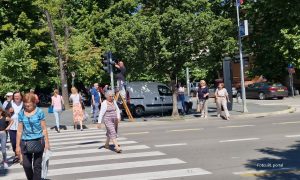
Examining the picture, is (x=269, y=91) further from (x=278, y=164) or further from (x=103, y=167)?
(x=103, y=167)

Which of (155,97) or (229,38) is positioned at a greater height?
(229,38)

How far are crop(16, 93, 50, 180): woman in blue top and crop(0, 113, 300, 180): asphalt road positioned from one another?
5.30 feet

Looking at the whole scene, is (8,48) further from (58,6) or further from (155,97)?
(155,97)

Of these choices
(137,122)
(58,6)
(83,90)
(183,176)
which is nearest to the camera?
(183,176)

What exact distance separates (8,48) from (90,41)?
776 centimetres

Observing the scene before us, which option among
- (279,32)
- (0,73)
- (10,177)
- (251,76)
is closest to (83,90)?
(0,73)

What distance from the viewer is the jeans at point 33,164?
6.99m

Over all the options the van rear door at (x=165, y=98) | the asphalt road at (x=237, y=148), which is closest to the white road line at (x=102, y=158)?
the asphalt road at (x=237, y=148)

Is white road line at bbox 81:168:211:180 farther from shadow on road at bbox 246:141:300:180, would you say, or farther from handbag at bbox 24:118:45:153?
handbag at bbox 24:118:45:153

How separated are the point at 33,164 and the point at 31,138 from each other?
1.35 ft

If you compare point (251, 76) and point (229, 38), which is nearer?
point (229, 38)

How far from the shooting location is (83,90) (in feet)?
160

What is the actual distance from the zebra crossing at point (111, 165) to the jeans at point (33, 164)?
5.14 feet

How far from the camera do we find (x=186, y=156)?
10.4m
